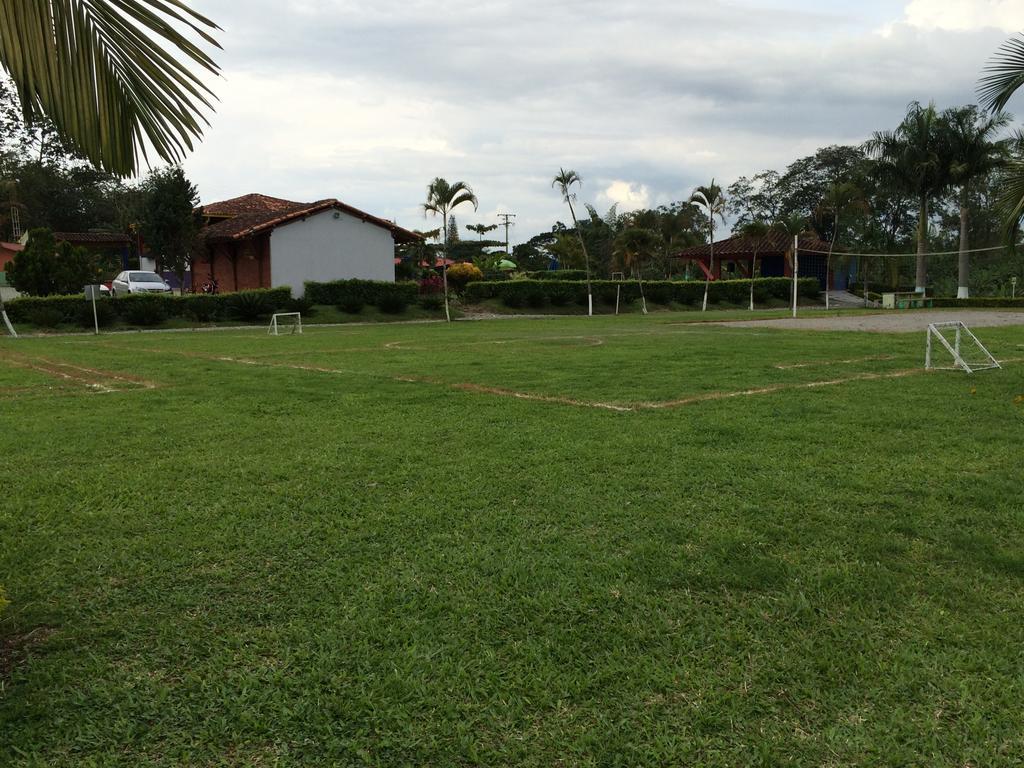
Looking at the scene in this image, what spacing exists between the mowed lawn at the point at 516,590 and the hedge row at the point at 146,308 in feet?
64.3

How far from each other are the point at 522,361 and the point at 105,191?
205 ft

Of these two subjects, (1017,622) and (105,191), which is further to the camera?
(105,191)

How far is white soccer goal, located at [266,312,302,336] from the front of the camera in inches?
877

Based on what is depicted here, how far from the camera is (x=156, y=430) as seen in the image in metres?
6.89

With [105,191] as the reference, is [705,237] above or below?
below

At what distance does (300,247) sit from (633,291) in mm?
16332

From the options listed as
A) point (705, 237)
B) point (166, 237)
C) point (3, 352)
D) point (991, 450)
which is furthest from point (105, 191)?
point (991, 450)

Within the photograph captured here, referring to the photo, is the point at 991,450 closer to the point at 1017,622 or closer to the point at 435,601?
the point at 1017,622

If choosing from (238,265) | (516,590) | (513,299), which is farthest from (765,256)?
(516,590)

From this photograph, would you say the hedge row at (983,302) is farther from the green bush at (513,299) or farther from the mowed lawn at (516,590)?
the mowed lawn at (516,590)

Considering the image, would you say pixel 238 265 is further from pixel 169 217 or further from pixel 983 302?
pixel 983 302

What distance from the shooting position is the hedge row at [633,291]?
122ft

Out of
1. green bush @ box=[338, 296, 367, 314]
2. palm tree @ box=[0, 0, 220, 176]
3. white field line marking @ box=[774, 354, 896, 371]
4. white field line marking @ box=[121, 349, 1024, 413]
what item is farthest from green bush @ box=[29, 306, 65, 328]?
palm tree @ box=[0, 0, 220, 176]

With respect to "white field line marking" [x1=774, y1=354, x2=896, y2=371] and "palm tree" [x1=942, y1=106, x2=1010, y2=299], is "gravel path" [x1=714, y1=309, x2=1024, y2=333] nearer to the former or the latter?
"white field line marking" [x1=774, y1=354, x2=896, y2=371]
